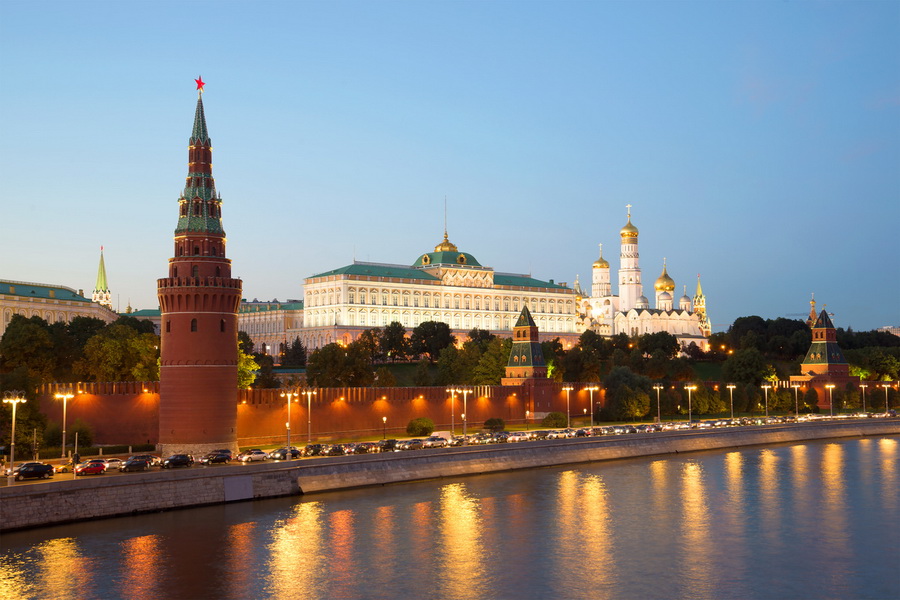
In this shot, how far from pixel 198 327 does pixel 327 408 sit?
1671cm

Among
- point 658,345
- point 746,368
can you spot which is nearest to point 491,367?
point 746,368

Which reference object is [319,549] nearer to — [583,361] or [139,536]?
[139,536]

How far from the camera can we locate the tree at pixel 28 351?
9675cm

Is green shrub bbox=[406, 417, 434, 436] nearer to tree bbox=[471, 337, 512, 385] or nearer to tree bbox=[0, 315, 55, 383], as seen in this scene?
tree bbox=[471, 337, 512, 385]

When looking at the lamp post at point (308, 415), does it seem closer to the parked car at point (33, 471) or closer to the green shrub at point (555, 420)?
the parked car at point (33, 471)

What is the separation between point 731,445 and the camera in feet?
310

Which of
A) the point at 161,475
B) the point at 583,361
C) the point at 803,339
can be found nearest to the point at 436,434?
the point at 161,475

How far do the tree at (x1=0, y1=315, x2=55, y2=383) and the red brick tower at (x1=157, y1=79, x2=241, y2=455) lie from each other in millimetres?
29828

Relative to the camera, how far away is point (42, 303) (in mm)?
156750

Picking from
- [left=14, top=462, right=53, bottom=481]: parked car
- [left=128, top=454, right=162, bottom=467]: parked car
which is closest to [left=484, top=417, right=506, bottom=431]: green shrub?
[left=128, top=454, right=162, bottom=467]: parked car

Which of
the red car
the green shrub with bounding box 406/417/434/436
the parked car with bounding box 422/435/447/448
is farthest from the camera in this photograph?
the green shrub with bounding box 406/417/434/436

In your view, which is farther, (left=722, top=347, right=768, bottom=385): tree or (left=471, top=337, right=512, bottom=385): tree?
(left=722, top=347, right=768, bottom=385): tree

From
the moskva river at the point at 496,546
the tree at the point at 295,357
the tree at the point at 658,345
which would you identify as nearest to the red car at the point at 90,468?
the moskva river at the point at 496,546

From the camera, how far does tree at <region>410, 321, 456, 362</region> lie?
163375mm
